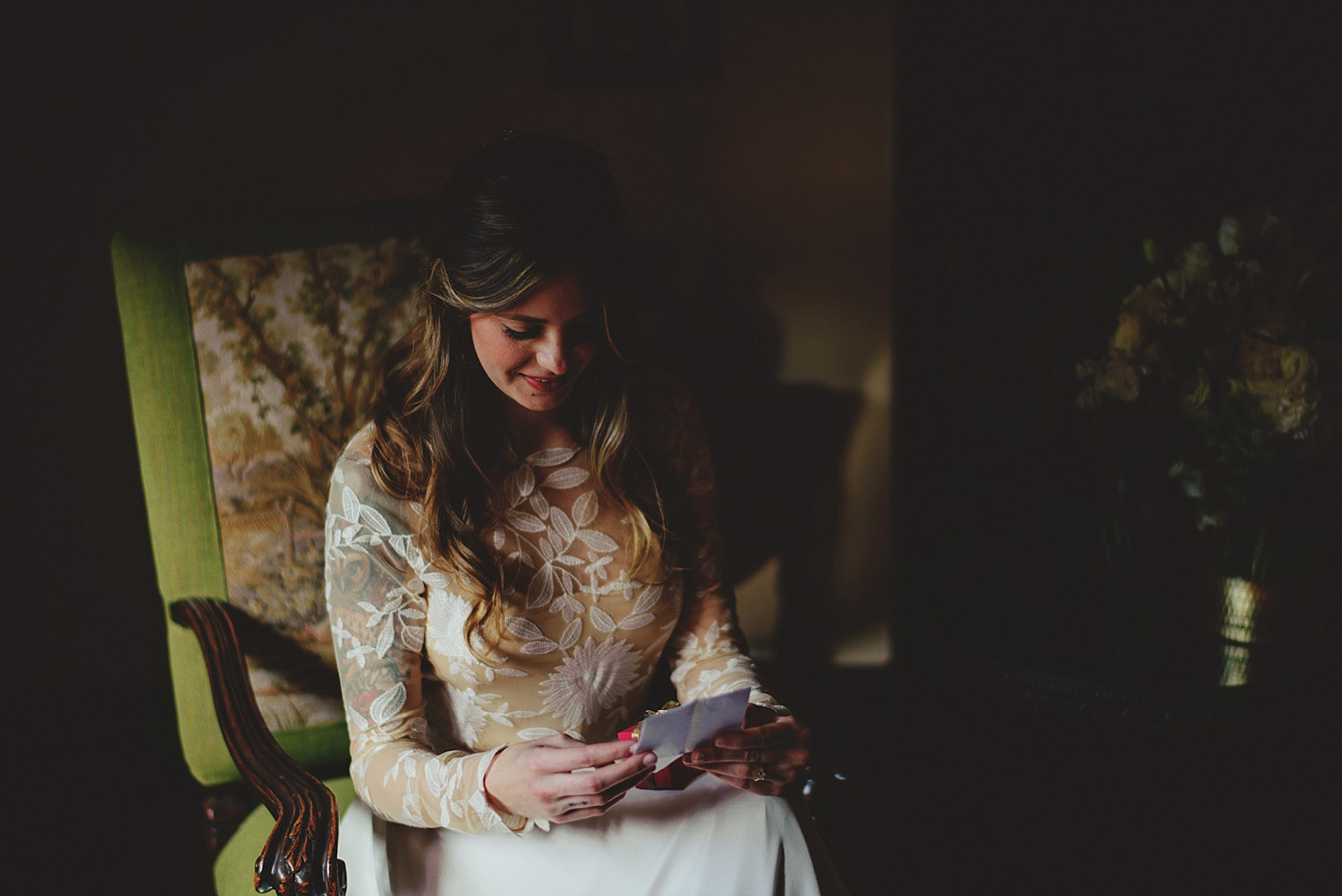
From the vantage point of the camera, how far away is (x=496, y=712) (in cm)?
122

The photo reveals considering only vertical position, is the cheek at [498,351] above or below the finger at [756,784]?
above

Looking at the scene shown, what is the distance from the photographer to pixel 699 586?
1.38m

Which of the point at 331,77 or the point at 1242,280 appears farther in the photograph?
the point at 331,77

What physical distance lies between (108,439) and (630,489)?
4.02ft

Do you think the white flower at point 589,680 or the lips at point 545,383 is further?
the white flower at point 589,680

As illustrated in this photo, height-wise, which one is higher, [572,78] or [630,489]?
[572,78]

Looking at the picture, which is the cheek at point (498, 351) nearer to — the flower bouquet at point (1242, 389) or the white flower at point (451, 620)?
the white flower at point (451, 620)

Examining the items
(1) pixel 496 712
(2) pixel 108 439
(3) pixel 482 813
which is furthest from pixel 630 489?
(2) pixel 108 439

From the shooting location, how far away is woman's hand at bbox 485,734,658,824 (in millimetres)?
973

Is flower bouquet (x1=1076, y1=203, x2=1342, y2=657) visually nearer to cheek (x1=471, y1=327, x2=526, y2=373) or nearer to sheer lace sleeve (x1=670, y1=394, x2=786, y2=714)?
sheer lace sleeve (x1=670, y1=394, x2=786, y2=714)

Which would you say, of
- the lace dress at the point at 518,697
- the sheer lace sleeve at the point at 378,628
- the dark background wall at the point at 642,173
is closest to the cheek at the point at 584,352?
the lace dress at the point at 518,697

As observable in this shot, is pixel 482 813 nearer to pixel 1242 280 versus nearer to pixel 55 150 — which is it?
pixel 1242 280

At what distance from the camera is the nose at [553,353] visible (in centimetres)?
109

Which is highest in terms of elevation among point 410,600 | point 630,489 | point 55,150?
point 55,150
